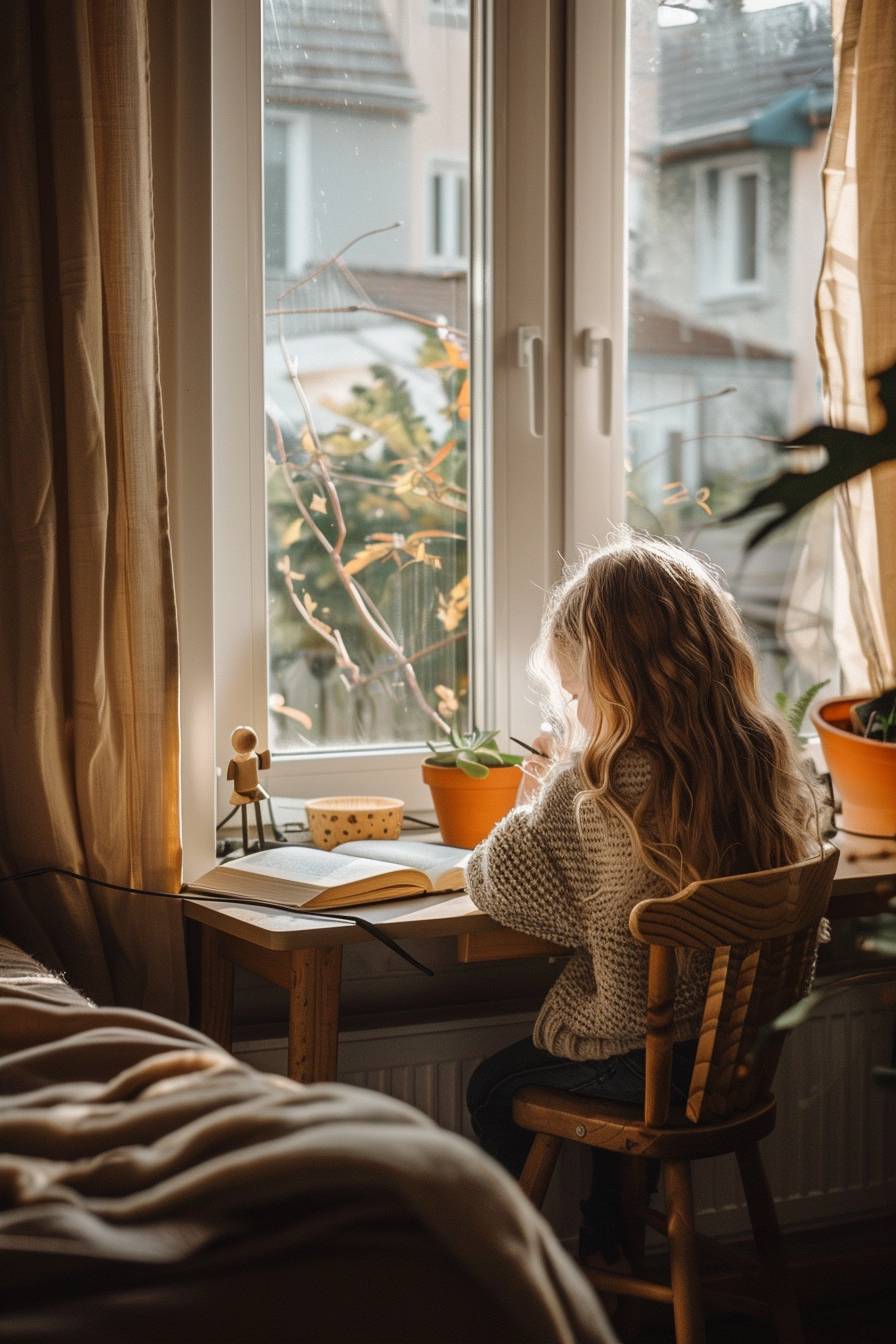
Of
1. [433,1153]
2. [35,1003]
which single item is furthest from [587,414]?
[433,1153]

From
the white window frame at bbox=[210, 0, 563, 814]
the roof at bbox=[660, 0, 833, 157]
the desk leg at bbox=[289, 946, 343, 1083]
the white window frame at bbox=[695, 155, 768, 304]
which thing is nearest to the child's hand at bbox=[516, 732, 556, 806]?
the white window frame at bbox=[210, 0, 563, 814]

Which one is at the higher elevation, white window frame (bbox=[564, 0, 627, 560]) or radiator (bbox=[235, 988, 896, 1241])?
white window frame (bbox=[564, 0, 627, 560])

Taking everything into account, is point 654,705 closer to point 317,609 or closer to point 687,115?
point 317,609

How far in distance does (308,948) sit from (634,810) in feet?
1.35

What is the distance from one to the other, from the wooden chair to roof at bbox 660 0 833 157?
137cm

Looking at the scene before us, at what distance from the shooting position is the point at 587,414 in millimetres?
2309

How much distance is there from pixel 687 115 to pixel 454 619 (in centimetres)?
96

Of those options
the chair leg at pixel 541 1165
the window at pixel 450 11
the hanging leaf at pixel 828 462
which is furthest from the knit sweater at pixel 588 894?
the window at pixel 450 11

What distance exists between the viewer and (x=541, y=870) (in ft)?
5.39

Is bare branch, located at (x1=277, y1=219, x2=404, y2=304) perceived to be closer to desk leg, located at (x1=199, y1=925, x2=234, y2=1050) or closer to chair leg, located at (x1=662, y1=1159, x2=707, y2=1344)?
desk leg, located at (x1=199, y1=925, x2=234, y2=1050)

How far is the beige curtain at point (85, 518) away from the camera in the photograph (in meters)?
1.67

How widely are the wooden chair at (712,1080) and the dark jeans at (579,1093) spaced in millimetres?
21

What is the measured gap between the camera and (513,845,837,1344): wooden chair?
1464mm

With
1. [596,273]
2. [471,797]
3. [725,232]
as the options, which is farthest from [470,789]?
[725,232]
